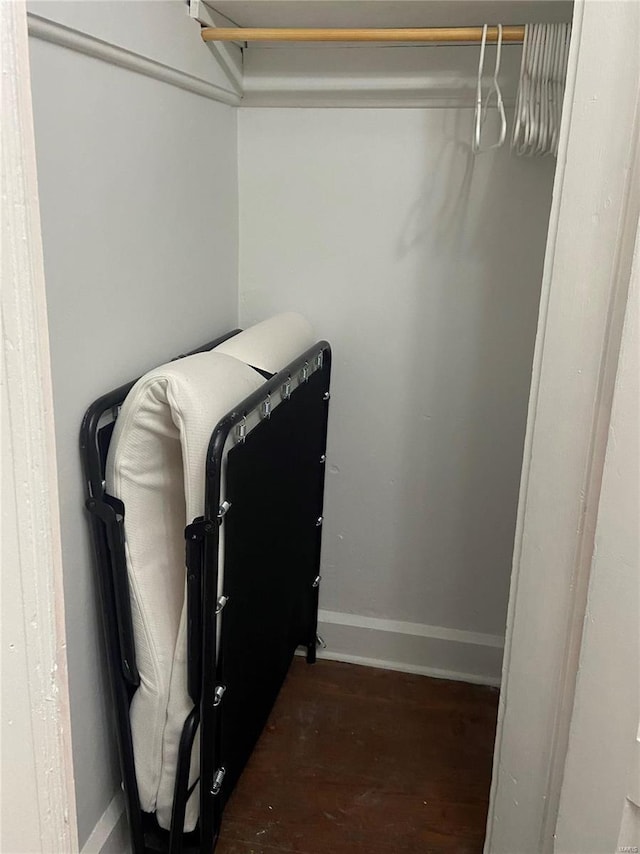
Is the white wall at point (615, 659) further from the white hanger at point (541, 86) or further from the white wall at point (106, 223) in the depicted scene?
the white wall at point (106, 223)

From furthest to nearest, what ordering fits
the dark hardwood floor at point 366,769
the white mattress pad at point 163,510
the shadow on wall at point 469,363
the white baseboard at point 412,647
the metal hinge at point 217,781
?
the white baseboard at point 412,647, the shadow on wall at point 469,363, the dark hardwood floor at point 366,769, the metal hinge at point 217,781, the white mattress pad at point 163,510

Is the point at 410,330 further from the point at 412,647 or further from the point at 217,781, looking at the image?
the point at 217,781

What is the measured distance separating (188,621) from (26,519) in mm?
641

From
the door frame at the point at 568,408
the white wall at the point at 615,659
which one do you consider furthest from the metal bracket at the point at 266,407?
the white wall at the point at 615,659

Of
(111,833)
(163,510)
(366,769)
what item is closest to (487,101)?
(163,510)

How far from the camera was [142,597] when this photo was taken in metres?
1.18

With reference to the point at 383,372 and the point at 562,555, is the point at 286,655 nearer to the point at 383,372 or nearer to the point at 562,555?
the point at 383,372

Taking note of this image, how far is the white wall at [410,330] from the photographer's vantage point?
160 centimetres

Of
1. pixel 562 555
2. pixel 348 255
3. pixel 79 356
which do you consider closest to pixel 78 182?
pixel 79 356

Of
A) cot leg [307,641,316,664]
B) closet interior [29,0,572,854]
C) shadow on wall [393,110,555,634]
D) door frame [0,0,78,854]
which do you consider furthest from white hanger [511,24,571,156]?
cot leg [307,641,316,664]

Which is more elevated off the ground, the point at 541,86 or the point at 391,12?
the point at 391,12

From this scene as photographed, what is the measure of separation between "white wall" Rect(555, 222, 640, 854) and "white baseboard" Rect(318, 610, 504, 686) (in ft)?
2.59

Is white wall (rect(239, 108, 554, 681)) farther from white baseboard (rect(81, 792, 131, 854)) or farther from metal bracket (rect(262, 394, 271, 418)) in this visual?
white baseboard (rect(81, 792, 131, 854))

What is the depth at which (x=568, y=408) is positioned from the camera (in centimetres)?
104
